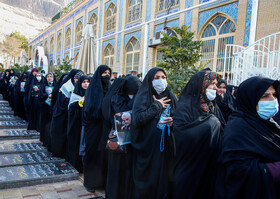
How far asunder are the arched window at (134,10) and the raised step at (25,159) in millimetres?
9380

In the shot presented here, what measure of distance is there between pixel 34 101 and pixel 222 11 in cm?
636

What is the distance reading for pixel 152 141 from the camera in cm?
210

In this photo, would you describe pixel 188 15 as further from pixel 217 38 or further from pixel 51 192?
pixel 51 192

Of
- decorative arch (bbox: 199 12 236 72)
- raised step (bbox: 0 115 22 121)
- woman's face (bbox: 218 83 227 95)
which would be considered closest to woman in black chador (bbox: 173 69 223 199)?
woman's face (bbox: 218 83 227 95)

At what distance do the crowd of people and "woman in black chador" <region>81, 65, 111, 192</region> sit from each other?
0.04 feet

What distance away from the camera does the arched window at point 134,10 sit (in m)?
11.6

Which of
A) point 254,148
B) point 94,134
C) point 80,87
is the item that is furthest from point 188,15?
point 254,148

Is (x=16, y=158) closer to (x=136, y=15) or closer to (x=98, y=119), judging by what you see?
(x=98, y=119)

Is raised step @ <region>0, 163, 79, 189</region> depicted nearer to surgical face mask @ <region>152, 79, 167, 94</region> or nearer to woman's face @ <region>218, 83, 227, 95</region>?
surgical face mask @ <region>152, 79, 167, 94</region>

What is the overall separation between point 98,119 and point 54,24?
23.6m

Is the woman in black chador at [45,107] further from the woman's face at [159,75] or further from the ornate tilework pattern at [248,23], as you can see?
the ornate tilework pattern at [248,23]

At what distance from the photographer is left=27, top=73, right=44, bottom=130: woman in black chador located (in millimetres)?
5520

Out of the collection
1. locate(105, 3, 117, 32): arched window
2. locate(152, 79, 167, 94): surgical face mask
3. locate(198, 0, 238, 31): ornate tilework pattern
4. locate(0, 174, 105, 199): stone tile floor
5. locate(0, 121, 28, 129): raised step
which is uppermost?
locate(105, 3, 117, 32): arched window

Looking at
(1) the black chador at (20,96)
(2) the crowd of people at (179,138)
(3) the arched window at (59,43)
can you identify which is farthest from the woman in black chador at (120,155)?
(3) the arched window at (59,43)
